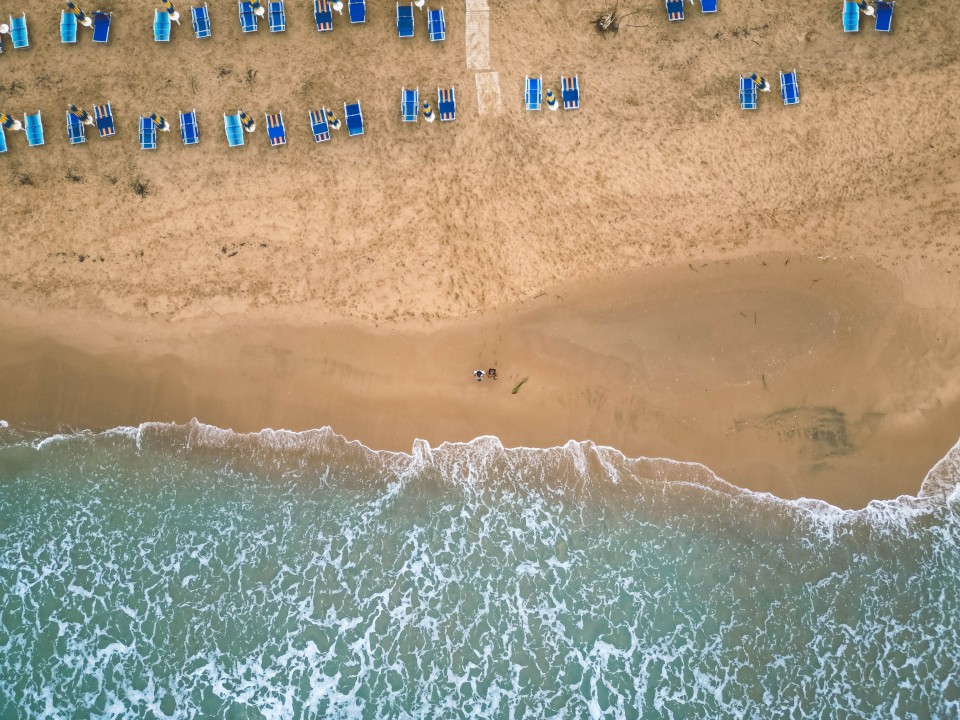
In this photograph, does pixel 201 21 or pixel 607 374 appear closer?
pixel 201 21

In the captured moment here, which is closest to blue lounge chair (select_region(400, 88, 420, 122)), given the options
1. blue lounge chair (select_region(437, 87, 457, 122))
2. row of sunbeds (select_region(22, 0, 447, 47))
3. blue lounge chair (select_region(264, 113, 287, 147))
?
blue lounge chair (select_region(437, 87, 457, 122))

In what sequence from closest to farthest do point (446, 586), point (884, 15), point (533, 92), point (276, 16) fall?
point (446, 586) < point (884, 15) < point (533, 92) < point (276, 16)

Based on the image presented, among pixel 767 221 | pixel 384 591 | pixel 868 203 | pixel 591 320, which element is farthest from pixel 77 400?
pixel 868 203

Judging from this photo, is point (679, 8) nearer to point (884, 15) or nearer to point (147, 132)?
point (884, 15)

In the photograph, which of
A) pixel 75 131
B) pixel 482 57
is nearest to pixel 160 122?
pixel 75 131

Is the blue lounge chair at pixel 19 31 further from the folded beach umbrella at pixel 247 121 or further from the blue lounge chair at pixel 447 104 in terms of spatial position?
the blue lounge chair at pixel 447 104

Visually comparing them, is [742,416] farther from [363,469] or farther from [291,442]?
[291,442]
